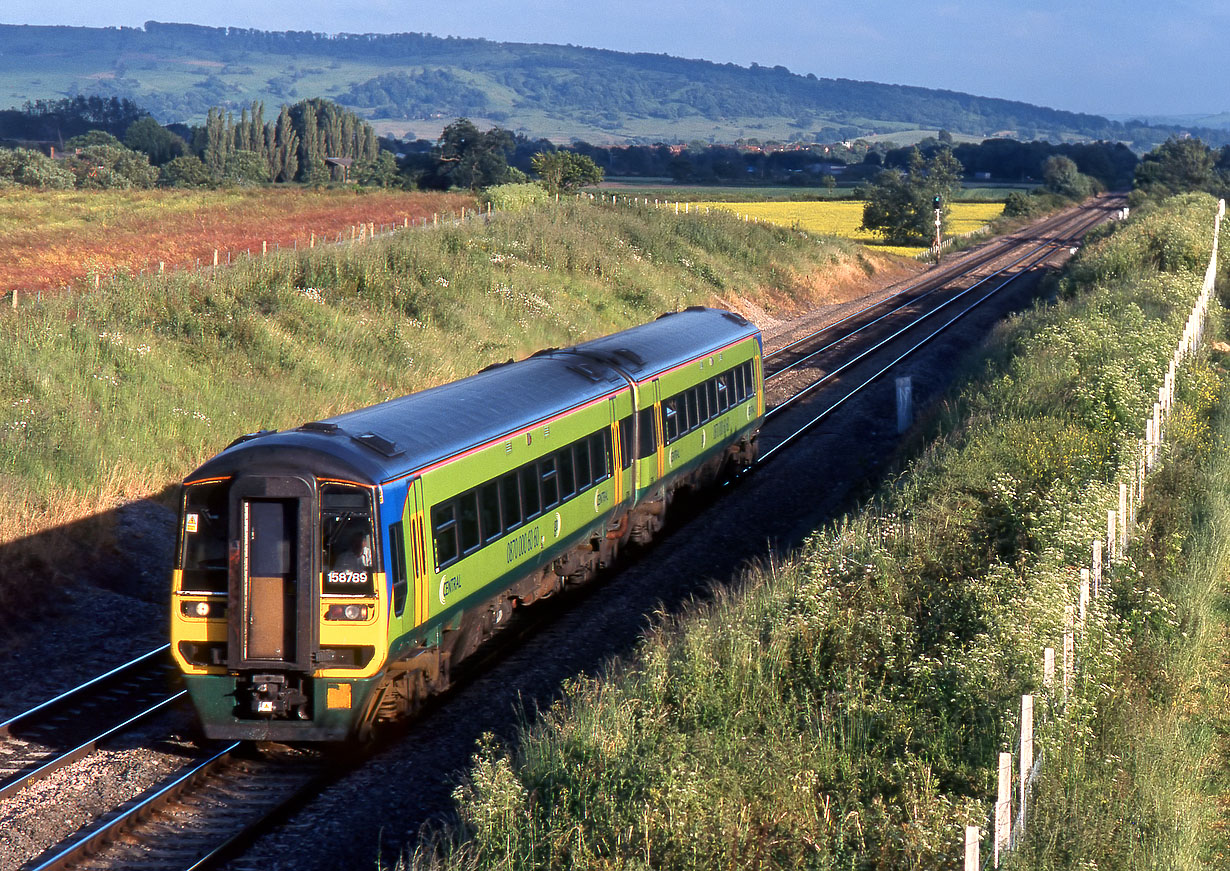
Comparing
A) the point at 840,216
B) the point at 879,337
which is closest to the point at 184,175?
the point at 840,216

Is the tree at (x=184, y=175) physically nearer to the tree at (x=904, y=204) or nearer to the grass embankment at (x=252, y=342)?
the tree at (x=904, y=204)

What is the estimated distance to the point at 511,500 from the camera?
13.3 meters

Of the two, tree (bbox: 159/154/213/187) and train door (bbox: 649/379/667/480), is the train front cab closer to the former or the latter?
train door (bbox: 649/379/667/480)

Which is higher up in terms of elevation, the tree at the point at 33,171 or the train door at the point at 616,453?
the tree at the point at 33,171

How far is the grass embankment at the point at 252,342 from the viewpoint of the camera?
16.7 meters

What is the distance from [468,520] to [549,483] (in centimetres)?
224

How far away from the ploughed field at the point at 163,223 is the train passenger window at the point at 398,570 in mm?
15857

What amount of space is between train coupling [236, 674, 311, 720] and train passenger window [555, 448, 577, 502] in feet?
15.9

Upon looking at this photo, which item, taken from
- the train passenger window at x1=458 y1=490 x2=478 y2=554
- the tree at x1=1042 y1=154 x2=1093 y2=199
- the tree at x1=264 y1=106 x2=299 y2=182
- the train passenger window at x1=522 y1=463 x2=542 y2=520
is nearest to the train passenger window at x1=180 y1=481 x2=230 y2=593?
the train passenger window at x1=458 y1=490 x2=478 y2=554

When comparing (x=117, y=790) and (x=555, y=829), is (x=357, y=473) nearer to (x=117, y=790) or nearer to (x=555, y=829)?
(x=117, y=790)

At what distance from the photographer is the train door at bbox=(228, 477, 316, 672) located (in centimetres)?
1031

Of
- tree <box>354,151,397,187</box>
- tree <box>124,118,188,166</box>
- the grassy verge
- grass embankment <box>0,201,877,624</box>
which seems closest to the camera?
the grassy verge

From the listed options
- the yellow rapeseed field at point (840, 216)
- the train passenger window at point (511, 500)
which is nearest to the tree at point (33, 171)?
the yellow rapeseed field at point (840, 216)

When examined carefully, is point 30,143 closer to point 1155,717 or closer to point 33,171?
point 33,171
